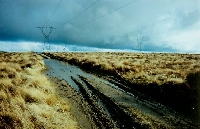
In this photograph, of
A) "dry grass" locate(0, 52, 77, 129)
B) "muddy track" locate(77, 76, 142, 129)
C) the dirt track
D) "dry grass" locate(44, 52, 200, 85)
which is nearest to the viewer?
"dry grass" locate(0, 52, 77, 129)

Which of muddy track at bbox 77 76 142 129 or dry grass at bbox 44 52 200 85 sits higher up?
dry grass at bbox 44 52 200 85

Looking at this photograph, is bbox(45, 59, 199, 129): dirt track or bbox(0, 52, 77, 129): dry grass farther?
bbox(45, 59, 199, 129): dirt track

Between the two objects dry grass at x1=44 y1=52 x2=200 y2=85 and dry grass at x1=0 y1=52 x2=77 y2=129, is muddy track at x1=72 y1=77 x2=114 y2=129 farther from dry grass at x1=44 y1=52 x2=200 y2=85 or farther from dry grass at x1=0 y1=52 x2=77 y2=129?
dry grass at x1=44 y1=52 x2=200 y2=85

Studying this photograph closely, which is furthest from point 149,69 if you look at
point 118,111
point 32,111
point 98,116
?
point 32,111

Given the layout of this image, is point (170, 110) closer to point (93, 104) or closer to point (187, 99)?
point (187, 99)

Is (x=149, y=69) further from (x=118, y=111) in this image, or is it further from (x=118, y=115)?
(x=118, y=115)

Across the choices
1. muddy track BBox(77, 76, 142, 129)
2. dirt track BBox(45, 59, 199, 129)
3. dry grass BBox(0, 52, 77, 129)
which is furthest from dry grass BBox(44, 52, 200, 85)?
dry grass BBox(0, 52, 77, 129)

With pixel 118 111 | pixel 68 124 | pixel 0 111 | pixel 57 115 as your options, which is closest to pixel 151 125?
pixel 118 111

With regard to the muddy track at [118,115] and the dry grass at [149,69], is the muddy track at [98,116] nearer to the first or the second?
the muddy track at [118,115]

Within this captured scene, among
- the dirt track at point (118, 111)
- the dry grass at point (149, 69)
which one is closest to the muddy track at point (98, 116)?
the dirt track at point (118, 111)

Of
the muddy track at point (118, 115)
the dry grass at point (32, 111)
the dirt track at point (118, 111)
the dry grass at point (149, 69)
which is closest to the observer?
the dry grass at point (32, 111)

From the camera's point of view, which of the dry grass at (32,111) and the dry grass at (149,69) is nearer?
the dry grass at (32,111)

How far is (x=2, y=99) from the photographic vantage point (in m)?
11.6

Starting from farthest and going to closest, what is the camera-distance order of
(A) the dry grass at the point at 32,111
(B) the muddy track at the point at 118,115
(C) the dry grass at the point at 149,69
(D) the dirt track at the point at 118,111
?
(C) the dry grass at the point at 149,69 < (D) the dirt track at the point at 118,111 < (B) the muddy track at the point at 118,115 < (A) the dry grass at the point at 32,111
